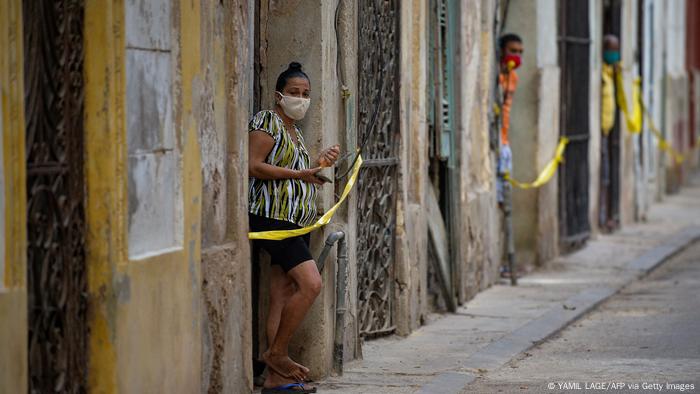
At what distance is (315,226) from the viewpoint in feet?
32.4

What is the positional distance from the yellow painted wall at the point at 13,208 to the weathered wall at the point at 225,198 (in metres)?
1.89

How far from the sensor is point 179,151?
839 centimetres

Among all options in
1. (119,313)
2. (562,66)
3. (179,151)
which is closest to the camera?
(119,313)

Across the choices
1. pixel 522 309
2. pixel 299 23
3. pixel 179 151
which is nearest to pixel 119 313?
pixel 179 151

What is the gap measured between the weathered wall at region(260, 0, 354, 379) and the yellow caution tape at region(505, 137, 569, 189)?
642 centimetres

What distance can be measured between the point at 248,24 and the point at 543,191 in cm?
864

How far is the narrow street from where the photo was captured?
32.4 ft

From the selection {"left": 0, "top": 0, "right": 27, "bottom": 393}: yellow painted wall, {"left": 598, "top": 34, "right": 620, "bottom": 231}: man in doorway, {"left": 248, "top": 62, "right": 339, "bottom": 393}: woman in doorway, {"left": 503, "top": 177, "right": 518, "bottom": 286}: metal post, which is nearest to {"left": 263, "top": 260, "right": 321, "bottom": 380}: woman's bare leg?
{"left": 248, "top": 62, "right": 339, "bottom": 393}: woman in doorway

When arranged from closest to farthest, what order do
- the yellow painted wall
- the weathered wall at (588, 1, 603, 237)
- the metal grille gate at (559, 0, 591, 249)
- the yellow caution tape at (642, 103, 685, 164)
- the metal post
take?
the yellow painted wall < the metal post < the metal grille gate at (559, 0, 591, 249) < the weathered wall at (588, 1, 603, 237) < the yellow caution tape at (642, 103, 685, 164)

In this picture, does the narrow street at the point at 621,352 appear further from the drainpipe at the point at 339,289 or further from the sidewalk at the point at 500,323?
the drainpipe at the point at 339,289

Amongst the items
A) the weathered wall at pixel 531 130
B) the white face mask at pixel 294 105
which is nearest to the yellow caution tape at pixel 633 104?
the weathered wall at pixel 531 130

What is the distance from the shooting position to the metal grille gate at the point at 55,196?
716cm

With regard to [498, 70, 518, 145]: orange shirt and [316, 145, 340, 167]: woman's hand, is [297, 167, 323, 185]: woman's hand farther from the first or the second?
[498, 70, 518, 145]: orange shirt

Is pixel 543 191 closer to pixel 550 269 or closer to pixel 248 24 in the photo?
pixel 550 269
